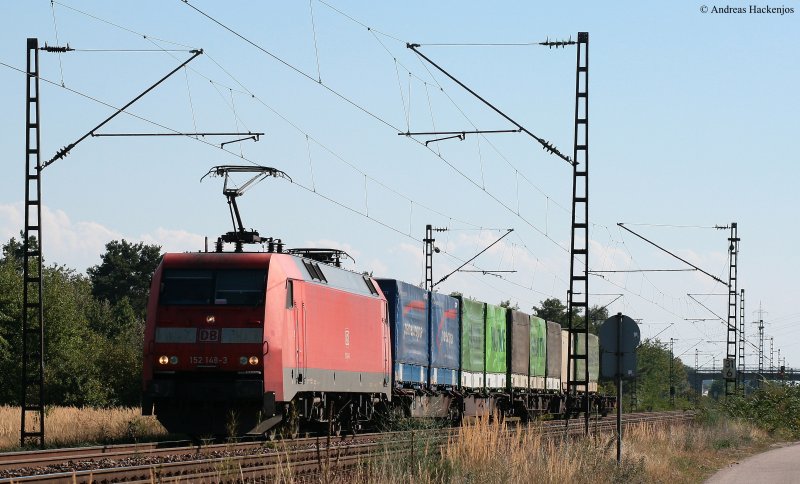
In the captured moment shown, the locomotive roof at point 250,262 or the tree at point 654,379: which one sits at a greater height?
the locomotive roof at point 250,262

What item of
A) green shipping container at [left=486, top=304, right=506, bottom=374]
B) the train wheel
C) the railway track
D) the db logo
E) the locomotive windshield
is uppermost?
the locomotive windshield

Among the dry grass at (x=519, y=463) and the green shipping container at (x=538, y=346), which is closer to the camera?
the dry grass at (x=519, y=463)

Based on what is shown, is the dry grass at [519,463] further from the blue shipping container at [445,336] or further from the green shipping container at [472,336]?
the green shipping container at [472,336]

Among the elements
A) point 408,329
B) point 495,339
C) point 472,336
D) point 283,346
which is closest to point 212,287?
point 283,346

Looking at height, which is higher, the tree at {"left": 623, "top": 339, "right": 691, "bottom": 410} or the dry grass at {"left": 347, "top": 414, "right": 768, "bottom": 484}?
the dry grass at {"left": 347, "top": 414, "right": 768, "bottom": 484}

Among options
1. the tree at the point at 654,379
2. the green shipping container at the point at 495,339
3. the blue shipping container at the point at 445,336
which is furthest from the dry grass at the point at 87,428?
the tree at the point at 654,379

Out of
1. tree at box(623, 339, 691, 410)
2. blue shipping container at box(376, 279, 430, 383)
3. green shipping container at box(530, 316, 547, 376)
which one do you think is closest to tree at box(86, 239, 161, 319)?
tree at box(623, 339, 691, 410)

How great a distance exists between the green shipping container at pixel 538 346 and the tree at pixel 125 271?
245 ft

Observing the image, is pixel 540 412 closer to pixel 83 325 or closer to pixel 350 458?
pixel 350 458

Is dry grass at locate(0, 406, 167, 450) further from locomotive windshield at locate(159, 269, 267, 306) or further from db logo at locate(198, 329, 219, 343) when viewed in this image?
locomotive windshield at locate(159, 269, 267, 306)

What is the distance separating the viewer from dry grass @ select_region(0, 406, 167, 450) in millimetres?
26641

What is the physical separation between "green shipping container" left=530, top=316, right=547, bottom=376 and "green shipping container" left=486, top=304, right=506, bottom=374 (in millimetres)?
3646

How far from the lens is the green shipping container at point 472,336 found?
120 ft

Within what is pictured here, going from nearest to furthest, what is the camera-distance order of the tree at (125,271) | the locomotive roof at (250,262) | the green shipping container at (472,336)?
the locomotive roof at (250,262) → the green shipping container at (472,336) → the tree at (125,271)
